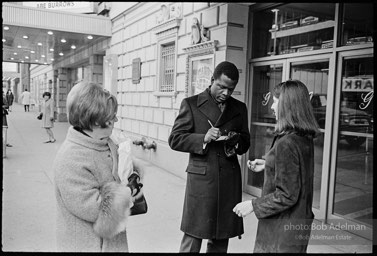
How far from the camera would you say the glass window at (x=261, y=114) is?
5.79m

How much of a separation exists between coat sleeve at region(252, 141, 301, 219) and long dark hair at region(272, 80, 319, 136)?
117 millimetres

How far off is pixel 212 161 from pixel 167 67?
5.73 metres

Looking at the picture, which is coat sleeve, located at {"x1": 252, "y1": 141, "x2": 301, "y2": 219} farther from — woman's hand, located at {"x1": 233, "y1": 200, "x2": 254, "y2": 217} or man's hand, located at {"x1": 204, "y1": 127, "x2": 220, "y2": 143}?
man's hand, located at {"x1": 204, "y1": 127, "x2": 220, "y2": 143}

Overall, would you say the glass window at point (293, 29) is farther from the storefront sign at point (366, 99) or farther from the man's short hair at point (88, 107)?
the man's short hair at point (88, 107)

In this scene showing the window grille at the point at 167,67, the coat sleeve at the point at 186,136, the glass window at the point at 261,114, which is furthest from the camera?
the window grille at the point at 167,67

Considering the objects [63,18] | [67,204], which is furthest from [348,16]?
[63,18]

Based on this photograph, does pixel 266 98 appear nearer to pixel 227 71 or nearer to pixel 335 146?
pixel 335 146

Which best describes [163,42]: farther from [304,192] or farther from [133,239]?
[304,192]

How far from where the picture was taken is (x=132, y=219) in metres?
4.84

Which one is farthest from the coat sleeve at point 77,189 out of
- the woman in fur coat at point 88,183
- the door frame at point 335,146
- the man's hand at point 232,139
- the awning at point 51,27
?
the awning at point 51,27

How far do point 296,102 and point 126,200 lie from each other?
110 centimetres

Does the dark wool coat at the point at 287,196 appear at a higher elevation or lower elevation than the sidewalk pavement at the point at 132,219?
higher

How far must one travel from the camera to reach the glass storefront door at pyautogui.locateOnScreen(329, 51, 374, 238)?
14.3 ft

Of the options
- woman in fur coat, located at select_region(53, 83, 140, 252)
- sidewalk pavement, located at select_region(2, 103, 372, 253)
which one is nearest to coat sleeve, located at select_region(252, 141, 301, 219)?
woman in fur coat, located at select_region(53, 83, 140, 252)
